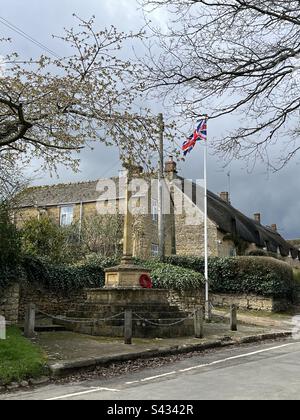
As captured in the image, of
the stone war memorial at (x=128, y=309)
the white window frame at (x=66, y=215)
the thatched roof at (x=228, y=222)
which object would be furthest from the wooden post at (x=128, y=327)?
the white window frame at (x=66, y=215)

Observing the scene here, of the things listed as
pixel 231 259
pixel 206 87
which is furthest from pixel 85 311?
pixel 231 259

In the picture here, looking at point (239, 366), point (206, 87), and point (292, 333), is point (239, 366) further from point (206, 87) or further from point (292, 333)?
point (292, 333)

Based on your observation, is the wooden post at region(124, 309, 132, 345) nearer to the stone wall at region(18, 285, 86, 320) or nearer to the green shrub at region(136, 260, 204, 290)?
the stone wall at region(18, 285, 86, 320)

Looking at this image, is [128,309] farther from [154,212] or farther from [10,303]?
[154,212]

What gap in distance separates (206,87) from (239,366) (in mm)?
6023

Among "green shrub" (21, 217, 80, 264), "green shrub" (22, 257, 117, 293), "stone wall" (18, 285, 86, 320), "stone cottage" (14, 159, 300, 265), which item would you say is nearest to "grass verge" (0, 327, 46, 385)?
"stone wall" (18, 285, 86, 320)

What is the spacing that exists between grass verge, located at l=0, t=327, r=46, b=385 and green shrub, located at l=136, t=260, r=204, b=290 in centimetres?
1252

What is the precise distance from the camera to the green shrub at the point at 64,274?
18.9m

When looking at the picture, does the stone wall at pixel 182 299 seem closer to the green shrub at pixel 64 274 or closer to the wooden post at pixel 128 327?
the green shrub at pixel 64 274

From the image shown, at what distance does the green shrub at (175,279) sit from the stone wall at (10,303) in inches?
318

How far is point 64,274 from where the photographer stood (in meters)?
20.4

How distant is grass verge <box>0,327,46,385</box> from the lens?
8.99m

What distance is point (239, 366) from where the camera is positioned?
10508 millimetres

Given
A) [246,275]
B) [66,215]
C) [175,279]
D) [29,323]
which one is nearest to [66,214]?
[66,215]
